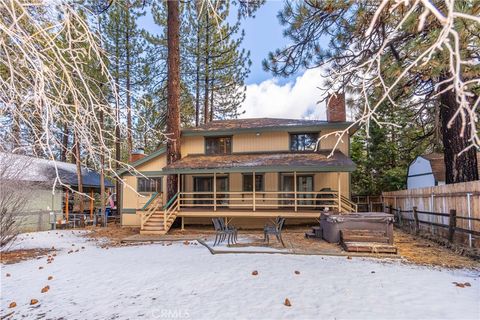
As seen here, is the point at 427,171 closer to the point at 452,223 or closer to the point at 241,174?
the point at 452,223

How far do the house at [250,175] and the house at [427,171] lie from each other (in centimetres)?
549

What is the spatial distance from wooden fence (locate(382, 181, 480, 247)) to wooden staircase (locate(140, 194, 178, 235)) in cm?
995

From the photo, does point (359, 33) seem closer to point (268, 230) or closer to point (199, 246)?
point (268, 230)

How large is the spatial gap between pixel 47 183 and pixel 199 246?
1020 cm

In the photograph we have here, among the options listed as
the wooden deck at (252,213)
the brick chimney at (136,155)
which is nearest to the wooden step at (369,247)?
the wooden deck at (252,213)

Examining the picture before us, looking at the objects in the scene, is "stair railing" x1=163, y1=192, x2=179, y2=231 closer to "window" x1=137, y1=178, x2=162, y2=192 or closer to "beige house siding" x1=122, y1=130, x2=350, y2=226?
"beige house siding" x1=122, y1=130, x2=350, y2=226

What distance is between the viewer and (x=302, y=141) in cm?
1529

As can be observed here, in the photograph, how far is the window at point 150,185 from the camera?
16.1 meters

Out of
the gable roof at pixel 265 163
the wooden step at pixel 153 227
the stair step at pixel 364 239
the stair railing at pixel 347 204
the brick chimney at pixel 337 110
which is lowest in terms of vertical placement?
the wooden step at pixel 153 227

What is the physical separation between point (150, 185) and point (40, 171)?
6.90 meters

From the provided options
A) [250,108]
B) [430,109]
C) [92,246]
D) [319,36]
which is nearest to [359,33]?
[319,36]

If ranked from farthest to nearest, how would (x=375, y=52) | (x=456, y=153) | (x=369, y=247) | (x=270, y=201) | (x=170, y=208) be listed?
(x=270, y=201), (x=170, y=208), (x=456, y=153), (x=375, y=52), (x=369, y=247)

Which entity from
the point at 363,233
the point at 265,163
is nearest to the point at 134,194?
the point at 265,163

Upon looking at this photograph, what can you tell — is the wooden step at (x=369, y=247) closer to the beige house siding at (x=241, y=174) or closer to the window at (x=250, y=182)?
the beige house siding at (x=241, y=174)
